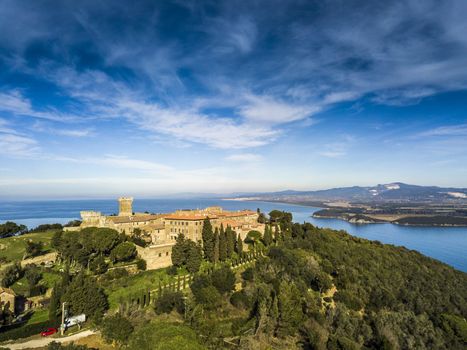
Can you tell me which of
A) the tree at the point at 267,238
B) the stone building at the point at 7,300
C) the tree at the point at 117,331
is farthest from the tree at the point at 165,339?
the tree at the point at 267,238

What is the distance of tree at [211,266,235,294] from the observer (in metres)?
33.8

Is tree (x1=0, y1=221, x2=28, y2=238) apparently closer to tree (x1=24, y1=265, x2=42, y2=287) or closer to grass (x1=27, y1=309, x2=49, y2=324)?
tree (x1=24, y1=265, x2=42, y2=287)

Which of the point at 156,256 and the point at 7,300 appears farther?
the point at 156,256

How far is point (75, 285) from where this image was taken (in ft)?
97.7

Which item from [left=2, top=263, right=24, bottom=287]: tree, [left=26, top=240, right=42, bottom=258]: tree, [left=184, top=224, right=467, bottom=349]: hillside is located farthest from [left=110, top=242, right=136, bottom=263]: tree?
[left=184, top=224, right=467, bottom=349]: hillside

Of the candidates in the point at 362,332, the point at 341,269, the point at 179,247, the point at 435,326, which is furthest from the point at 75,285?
the point at 435,326

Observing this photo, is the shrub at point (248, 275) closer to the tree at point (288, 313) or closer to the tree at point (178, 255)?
the tree at point (288, 313)

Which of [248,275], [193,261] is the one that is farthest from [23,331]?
[248,275]

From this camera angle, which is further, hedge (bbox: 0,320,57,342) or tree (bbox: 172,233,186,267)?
tree (bbox: 172,233,186,267)

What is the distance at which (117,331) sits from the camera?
21875 millimetres

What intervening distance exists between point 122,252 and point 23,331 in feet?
56.8

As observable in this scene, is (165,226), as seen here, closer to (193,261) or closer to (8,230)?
(193,261)

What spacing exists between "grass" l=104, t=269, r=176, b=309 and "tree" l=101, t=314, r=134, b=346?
1023cm

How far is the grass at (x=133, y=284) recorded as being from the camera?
1346 inches
